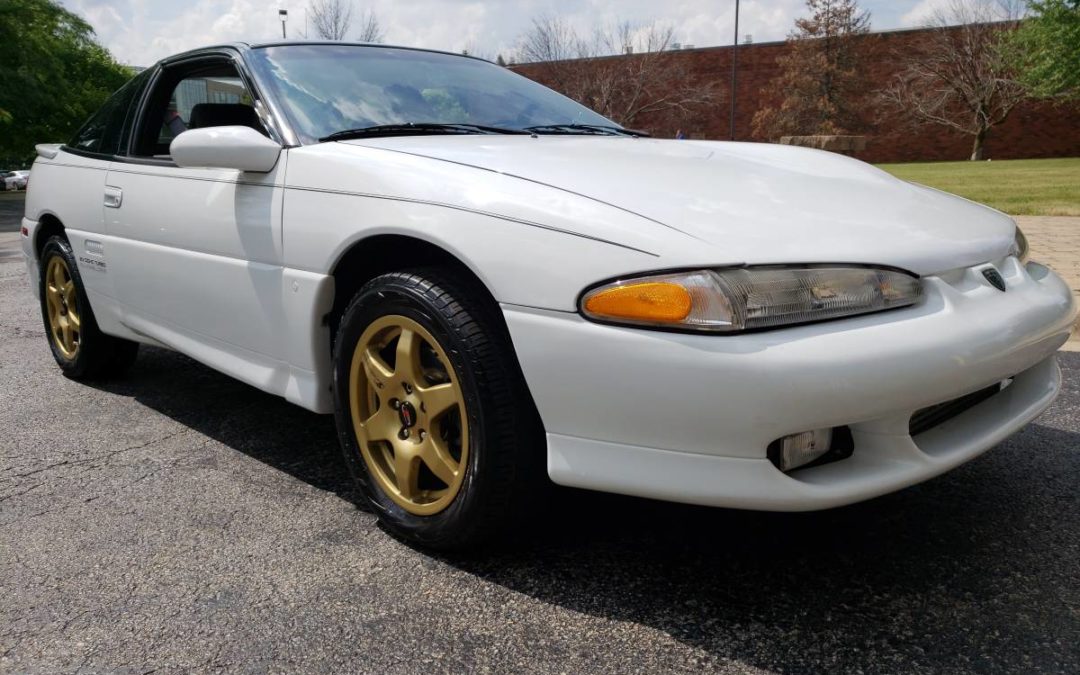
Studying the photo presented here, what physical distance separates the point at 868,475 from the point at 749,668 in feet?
1.57

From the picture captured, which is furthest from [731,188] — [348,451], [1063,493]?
[1063,493]

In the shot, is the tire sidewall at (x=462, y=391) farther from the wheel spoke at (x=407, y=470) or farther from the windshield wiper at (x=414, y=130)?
the windshield wiper at (x=414, y=130)

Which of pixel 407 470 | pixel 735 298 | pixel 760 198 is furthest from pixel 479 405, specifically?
pixel 760 198

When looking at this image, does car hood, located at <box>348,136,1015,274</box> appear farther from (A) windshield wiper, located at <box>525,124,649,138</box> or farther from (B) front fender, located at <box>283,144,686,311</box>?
(A) windshield wiper, located at <box>525,124,649,138</box>

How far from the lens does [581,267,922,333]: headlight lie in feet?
5.90

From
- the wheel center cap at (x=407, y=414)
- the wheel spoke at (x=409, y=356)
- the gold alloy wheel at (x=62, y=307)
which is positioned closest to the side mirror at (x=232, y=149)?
the wheel spoke at (x=409, y=356)

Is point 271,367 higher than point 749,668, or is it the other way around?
point 271,367

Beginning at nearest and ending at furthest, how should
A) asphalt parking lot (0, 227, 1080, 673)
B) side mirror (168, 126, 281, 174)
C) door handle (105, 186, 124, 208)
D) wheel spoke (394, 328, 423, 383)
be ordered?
asphalt parking lot (0, 227, 1080, 673)
wheel spoke (394, 328, 423, 383)
side mirror (168, 126, 281, 174)
door handle (105, 186, 124, 208)

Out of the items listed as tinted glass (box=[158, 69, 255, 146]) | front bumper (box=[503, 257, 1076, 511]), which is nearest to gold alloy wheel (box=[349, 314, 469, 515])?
front bumper (box=[503, 257, 1076, 511])

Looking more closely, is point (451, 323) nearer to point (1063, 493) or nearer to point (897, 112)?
point (1063, 493)

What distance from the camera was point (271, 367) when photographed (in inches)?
108

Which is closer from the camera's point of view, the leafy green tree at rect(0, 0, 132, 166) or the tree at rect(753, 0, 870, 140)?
the leafy green tree at rect(0, 0, 132, 166)

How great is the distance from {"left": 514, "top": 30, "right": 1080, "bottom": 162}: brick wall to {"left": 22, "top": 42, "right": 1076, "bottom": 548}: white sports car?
38810mm

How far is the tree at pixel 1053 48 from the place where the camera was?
29625 millimetres
